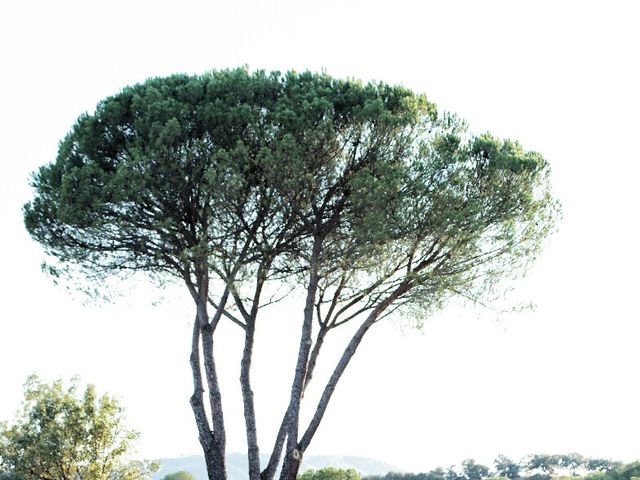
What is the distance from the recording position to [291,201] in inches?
540

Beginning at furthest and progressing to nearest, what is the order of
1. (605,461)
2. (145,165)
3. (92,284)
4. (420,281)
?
(605,461), (92,284), (420,281), (145,165)

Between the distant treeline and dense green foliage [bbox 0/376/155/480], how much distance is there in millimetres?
26251

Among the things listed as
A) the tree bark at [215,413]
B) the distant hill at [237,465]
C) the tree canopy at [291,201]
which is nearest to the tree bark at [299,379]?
the tree canopy at [291,201]

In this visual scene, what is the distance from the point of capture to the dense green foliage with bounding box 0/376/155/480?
61.6 ft

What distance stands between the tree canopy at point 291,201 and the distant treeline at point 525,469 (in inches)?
1189

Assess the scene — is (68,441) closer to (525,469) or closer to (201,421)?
(201,421)

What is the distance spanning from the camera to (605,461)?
42656 mm

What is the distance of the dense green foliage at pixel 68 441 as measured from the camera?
61.6ft

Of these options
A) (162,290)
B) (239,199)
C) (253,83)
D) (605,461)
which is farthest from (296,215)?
(605,461)

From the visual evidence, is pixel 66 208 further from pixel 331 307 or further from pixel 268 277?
pixel 331 307

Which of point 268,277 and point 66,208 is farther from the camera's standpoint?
point 268,277

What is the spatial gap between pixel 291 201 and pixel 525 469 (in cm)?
3575

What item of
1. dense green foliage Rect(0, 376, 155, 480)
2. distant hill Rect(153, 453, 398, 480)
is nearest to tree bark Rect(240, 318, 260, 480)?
dense green foliage Rect(0, 376, 155, 480)

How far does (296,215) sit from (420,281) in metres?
2.42
